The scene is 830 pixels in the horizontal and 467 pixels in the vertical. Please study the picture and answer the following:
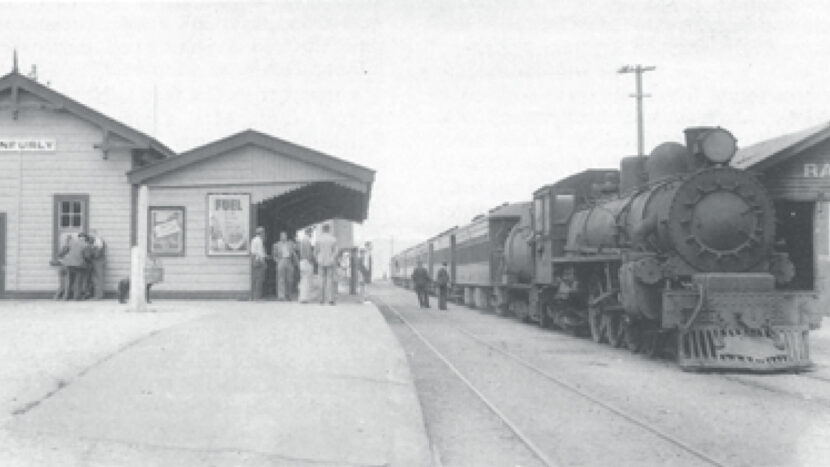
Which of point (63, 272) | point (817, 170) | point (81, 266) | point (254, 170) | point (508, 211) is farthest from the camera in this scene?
point (508, 211)

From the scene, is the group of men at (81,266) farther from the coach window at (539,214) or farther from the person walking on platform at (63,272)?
the coach window at (539,214)

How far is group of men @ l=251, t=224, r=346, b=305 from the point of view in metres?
17.2

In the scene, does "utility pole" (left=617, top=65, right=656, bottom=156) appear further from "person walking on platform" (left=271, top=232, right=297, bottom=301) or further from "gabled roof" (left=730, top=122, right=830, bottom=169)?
"person walking on platform" (left=271, top=232, right=297, bottom=301)

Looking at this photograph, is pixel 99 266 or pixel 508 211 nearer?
pixel 99 266

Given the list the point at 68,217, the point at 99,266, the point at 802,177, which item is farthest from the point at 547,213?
the point at 68,217

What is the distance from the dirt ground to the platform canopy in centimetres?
612

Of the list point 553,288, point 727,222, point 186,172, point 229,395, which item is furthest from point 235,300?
point 229,395

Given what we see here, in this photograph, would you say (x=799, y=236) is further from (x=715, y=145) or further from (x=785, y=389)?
(x=785, y=389)

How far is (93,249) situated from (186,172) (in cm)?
252

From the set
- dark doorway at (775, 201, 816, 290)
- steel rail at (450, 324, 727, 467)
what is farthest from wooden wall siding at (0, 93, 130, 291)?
dark doorway at (775, 201, 816, 290)

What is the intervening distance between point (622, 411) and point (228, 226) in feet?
41.0

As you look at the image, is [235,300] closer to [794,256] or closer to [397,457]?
[794,256]

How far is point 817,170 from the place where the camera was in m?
20.6

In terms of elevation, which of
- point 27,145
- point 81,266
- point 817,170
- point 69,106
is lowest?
point 81,266
